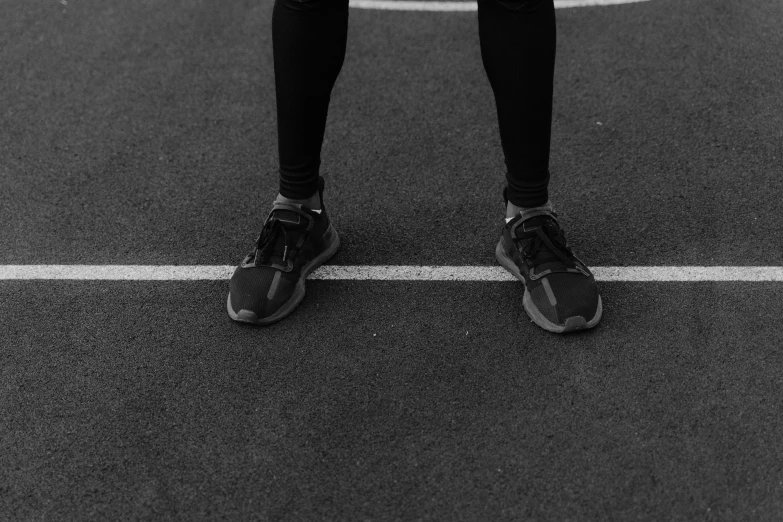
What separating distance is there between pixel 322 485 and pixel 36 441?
809 mm

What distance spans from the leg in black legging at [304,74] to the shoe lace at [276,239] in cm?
10

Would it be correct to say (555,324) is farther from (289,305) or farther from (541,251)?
(289,305)

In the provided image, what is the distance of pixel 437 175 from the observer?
322cm

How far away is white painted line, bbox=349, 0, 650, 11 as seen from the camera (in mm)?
4293

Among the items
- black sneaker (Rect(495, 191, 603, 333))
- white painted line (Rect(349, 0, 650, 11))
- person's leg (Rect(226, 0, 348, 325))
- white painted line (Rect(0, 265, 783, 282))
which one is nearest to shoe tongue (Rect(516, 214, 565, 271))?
black sneaker (Rect(495, 191, 603, 333))

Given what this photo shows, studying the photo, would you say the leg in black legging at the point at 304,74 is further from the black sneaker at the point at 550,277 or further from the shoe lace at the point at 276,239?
the black sneaker at the point at 550,277

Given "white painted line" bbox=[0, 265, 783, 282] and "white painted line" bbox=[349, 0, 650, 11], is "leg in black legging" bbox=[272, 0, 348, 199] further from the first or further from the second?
"white painted line" bbox=[349, 0, 650, 11]

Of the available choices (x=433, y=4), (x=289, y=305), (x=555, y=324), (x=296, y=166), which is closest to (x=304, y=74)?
(x=296, y=166)

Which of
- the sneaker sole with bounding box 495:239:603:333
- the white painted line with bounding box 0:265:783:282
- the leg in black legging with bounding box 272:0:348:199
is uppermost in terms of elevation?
the leg in black legging with bounding box 272:0:348:199

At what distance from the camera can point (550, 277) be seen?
2.54m

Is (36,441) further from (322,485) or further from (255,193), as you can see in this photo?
(255,193)

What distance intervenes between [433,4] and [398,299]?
7.62 feet

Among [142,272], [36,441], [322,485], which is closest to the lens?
[322,485]

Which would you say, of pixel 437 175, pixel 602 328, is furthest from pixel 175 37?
pixel 602 328
